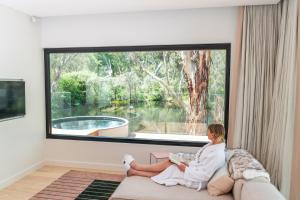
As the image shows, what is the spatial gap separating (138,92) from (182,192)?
6.58 ft

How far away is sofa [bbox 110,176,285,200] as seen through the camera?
2.01m

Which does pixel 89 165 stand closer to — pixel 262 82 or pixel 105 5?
pixel 105 5

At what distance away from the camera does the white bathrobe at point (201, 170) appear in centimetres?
264

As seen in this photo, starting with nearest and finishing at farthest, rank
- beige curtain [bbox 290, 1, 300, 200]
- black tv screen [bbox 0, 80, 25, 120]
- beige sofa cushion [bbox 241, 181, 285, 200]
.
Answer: beige sofa cushion [bbox 241, 181, 285, 200]
beige curtain [bbox 290, 1, 300, 200]
black tv screen [bbox 0, 80, 25, 120]

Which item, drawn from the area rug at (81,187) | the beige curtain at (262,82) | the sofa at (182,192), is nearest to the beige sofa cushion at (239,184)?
the sofa at (182,192)

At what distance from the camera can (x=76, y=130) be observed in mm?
4410

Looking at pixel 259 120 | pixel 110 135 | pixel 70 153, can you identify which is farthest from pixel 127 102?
pixel 259 120

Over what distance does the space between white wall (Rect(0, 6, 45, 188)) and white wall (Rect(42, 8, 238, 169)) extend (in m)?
0.26

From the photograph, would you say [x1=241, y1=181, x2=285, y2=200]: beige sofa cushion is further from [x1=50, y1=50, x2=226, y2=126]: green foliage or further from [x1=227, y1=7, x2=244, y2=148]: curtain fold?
[x1=50, y1=50, x2=226, y2=126]: green foliage

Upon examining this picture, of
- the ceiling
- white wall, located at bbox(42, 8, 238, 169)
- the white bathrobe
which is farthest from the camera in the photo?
white wall, located at bbox(42, 8, 238, 169)

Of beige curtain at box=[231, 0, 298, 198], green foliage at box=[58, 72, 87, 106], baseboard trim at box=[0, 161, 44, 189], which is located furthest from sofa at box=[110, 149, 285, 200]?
green foliage at box=[58, 72, 87, 106]

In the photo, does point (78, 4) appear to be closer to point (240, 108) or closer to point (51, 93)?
point (51, 93)

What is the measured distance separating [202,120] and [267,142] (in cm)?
97

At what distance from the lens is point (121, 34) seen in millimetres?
3971
